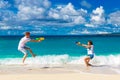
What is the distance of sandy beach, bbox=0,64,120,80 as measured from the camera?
14.0 metres

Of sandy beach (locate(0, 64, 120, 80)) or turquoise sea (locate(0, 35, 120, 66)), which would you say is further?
turquoise sea (locate(0, 35, 120, 66))

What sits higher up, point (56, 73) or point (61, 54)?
point (56, 73)

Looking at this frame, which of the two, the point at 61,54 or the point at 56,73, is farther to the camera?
the point at 61,54

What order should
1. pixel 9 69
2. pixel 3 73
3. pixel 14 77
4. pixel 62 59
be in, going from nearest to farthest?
pixel 14 77 < pixel 3 73 < pixel 9 69 < pixel 62 59

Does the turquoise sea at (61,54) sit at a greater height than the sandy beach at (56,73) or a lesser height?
lesser

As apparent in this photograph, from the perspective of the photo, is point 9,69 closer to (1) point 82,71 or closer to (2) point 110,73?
(1) point 82,71

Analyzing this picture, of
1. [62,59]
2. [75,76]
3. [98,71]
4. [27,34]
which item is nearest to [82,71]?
[98,71]

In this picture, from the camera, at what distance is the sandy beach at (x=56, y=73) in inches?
549

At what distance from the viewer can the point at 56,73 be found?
15.1 metres

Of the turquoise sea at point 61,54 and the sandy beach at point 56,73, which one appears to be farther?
the turquoise sea at point 61,54

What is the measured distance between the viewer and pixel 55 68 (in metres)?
16.6

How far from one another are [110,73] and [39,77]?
2885mm

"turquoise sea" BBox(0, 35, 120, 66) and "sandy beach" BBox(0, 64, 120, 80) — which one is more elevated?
"sandy beach" BBox(0, 64, 120, 80)

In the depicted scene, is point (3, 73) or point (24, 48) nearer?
point (3, 73)
